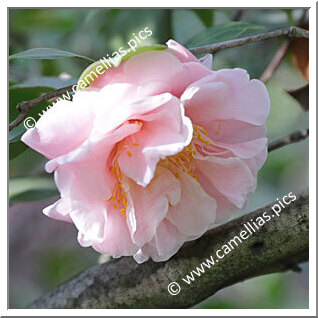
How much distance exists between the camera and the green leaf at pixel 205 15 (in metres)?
0.99

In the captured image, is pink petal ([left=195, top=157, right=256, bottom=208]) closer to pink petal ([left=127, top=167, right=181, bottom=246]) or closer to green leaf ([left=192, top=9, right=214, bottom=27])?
pink petal ([left=127, top=167, right=181, bottom=246])

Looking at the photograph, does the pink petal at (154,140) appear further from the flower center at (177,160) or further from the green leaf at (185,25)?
the green leaf at (185,25)

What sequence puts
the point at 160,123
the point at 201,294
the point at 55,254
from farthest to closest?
the point at 55,254 → the point at 201,294 → the point at 160,123

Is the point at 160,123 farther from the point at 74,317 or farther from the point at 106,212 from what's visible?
the point at 74,317

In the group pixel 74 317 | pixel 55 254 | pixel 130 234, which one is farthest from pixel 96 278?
pixel 55 254

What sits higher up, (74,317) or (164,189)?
(164,189)

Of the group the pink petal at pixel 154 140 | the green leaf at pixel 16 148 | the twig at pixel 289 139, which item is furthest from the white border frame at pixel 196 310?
the pink petal at pixel 154 140

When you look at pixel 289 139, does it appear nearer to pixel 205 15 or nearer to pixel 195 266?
pixel 205 15

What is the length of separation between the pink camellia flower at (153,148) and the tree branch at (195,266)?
0.27ft

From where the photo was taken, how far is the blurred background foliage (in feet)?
3.23

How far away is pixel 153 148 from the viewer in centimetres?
60

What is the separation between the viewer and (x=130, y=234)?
2.21 ft

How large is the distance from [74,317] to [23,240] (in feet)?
2.47

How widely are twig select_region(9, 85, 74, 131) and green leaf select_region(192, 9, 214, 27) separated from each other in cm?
35
